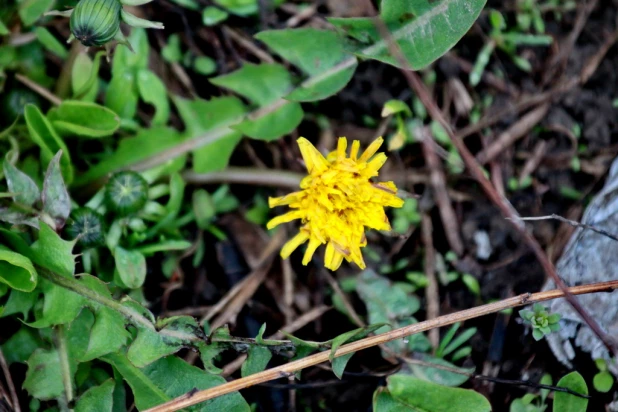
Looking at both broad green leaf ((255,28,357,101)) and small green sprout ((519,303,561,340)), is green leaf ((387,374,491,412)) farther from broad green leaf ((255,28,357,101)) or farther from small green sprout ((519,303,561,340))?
broad green leaf ((255,28,357,101))

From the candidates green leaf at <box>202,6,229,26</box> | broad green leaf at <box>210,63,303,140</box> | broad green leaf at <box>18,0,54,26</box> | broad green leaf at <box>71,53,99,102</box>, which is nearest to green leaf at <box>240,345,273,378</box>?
broad green leaf at <box>210,63,303,140</box>

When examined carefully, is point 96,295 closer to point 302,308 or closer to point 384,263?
point 302,308

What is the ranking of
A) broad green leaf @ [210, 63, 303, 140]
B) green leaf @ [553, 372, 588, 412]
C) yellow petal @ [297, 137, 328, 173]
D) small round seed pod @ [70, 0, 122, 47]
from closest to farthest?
small round seed pod @ [70, 0, 122, 47] → yellow petal @ [297, 137, 328, 173] → green leaf @ [553, 372, 588, 412] → broad green leaf @ [210, 63, 303, 140]

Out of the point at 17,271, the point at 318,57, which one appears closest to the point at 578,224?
the point at 318,57

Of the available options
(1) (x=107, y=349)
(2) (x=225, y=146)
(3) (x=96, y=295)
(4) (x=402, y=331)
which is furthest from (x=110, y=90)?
(4) (x=402, y=331)

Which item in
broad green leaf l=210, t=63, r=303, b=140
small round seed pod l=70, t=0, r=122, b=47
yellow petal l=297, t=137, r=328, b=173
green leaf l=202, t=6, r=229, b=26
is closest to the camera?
small round seed pod l=70, t=0, r=122, b=47

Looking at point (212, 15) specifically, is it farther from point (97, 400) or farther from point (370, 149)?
point (97, 400)
